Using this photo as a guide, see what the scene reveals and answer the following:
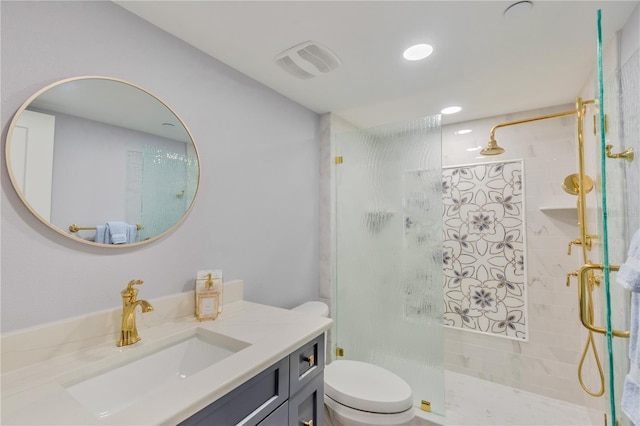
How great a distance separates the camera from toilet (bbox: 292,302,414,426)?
1.44 metres

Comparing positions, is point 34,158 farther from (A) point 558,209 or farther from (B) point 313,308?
(A) point 558,209

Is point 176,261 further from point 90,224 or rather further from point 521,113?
point 521,113

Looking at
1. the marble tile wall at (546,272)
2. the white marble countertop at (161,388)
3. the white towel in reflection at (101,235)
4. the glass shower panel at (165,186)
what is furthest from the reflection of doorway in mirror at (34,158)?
the marble tile wall at (546,272)

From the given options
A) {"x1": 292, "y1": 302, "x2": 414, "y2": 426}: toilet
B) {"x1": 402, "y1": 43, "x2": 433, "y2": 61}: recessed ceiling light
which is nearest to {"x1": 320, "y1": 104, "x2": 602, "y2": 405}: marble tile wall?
{"x1": 292, "y1": 302, "x2": 414, "y2": 426}: toilet

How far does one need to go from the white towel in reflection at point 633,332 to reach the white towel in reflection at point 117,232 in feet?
5.48

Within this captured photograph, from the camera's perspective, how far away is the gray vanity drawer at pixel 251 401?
2.54 ft

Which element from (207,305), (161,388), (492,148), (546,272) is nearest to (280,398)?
(161,388)

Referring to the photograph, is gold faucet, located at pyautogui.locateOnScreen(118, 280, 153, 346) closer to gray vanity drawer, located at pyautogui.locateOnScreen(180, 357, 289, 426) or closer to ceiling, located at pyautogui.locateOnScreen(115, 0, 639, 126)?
gray vanity drawer, located at pyautogui.locateOnScreen(180, 357, 289, 426)

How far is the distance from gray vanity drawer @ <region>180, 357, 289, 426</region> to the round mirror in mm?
729

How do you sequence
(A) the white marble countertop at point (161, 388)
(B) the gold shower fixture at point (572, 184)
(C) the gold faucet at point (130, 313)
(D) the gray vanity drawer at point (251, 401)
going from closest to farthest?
(A) the white marble countertop at point (161, 388)
(D) the gray vanity drawer at point (251, 401)
(C) the gold faucet at point (130, 313)
(B) the gold shower fixture at point (572, 184)

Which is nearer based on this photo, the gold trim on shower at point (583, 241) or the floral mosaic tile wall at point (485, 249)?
the gold trim on shower at point (583, 241)

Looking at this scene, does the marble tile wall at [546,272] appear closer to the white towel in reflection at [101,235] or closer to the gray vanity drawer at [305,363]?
the gray vanity drawer at [305,363]

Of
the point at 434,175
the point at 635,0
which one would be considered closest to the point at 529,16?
the point at 635,0

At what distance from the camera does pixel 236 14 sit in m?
1.22
